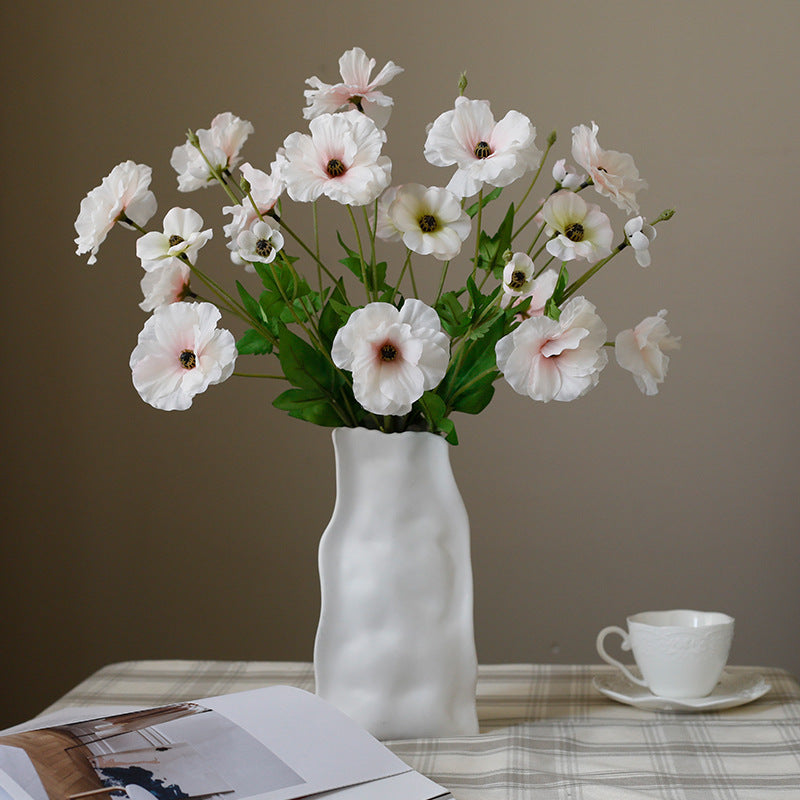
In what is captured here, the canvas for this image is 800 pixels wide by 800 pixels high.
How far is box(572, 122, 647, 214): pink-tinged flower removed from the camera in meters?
0.75

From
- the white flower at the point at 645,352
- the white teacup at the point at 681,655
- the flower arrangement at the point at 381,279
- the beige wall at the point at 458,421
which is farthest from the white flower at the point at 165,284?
the beige wall at the point at 458,421

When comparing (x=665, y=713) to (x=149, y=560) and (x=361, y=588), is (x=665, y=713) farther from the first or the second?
(x=149, y=560)

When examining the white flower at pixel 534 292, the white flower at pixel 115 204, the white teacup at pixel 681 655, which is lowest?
the white teacup at pixel 681 655

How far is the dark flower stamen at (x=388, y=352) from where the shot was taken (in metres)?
0.72

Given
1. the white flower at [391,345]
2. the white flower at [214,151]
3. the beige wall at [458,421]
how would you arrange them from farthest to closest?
the beige wall at [458,421] < the white flower at [214,151] < the white flower at [391,345]

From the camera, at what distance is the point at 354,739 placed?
699 mm

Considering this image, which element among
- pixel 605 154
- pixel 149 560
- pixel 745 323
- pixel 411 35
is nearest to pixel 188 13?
pixel 411 35

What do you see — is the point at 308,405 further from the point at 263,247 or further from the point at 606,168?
the point at 606,168

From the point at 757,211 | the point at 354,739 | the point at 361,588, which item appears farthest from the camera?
the point at 757,211

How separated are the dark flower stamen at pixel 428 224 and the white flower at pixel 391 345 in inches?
3.0

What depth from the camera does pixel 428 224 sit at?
766mm

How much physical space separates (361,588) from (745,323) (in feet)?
3.76

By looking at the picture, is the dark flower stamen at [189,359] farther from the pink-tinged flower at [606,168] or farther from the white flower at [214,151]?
the pink-tinged flower at [606,168]

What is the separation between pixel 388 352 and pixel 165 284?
7.7 inches
